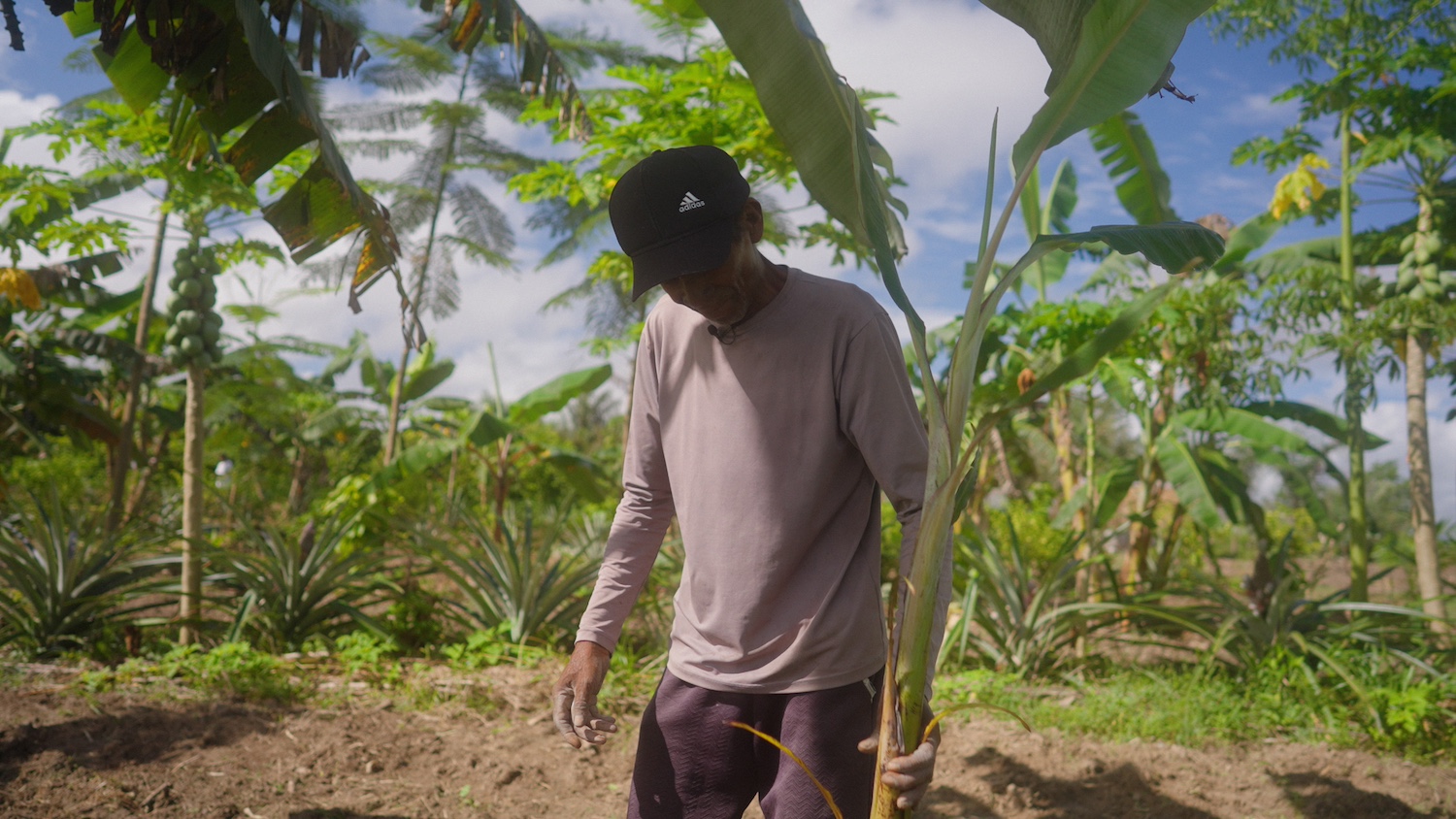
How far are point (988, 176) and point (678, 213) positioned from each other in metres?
0.58

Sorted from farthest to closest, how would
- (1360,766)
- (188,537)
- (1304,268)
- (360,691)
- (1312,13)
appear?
1. (1312,13)
2. (1304,268)
3. (188,537)
4. (360,691)
5. (1360,766)

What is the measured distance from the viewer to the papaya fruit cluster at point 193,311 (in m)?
5.31

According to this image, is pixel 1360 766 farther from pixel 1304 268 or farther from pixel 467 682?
pixel 467 682

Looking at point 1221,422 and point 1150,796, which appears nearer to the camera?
point 1150,796

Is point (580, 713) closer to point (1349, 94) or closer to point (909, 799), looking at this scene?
point (909, 799)

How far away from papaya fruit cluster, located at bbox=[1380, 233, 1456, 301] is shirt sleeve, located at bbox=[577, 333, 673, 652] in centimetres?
625

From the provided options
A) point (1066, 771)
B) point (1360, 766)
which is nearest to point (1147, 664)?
point (1360, 766)

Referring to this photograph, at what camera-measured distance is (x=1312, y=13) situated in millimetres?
6898

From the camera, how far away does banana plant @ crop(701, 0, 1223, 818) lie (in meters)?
1.47

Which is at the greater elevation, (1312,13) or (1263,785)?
(1312,13)

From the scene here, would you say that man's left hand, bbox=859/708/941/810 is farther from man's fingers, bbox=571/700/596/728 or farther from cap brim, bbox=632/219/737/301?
cap brim, bbox=632/219/737/301

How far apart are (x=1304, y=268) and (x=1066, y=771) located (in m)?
3.99

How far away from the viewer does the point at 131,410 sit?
789 cm

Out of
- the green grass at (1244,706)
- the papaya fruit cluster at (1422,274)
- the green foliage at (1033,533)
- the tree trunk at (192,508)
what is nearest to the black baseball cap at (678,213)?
the green grass at (1244,706)
